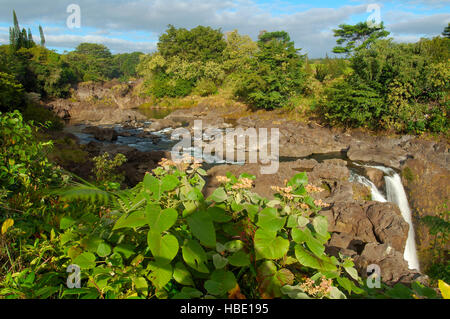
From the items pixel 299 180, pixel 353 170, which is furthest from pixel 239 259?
pixel 353 170

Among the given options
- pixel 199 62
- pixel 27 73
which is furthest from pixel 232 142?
pixel 27 73

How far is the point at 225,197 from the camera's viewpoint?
5.10 feet

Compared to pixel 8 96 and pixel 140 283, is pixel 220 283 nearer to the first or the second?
pixel 140 283

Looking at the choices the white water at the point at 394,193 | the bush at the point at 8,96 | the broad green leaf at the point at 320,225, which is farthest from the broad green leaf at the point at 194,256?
the bush at the point at 8,96

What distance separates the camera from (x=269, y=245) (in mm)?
1330

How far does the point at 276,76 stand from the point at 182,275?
76.6 feet

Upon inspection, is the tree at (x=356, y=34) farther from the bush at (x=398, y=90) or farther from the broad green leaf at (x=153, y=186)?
the broad green leaf at (x=153, y=186)

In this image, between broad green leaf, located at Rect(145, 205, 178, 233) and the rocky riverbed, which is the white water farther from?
broad green leaf, located at Rect(145, 205, 178, 233)

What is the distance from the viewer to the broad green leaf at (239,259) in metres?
1.28

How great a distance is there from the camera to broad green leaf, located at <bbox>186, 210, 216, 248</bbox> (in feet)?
4.09

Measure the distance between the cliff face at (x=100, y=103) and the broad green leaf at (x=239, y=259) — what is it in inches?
1018

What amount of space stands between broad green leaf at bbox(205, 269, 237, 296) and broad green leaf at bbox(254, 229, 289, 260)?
174 millimetres

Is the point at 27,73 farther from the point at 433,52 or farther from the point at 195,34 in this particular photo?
the point at 433,52
